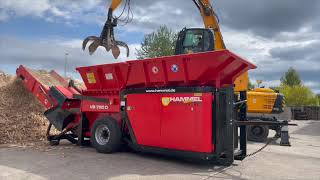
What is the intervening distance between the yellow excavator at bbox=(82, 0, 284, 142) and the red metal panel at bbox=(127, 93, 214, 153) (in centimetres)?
187

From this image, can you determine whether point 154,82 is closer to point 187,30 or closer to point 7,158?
point 187,30

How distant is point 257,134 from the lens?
1503cm

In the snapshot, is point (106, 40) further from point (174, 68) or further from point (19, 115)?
point (174, 68)

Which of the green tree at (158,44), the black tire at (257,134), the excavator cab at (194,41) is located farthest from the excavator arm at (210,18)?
the green tree at (158,44)

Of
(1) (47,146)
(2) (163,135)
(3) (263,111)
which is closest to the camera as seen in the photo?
(2) (163,135)

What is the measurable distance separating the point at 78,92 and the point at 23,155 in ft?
8.35

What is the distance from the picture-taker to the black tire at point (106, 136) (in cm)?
899

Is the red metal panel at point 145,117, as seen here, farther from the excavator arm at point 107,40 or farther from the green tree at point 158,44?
the green tree at point 158,44

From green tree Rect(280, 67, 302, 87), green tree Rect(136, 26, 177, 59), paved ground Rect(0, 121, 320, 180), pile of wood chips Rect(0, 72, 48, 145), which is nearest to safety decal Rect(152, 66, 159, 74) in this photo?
paved ground Rect(0, 121, 320, 180)

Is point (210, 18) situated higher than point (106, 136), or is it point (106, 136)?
point (210, 18)

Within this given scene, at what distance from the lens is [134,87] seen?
8.98 meters

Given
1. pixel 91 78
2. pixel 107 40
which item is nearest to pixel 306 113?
pixel 107 40

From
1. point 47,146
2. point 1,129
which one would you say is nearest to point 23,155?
point 47,146

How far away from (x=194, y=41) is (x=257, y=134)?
20.4 ft
